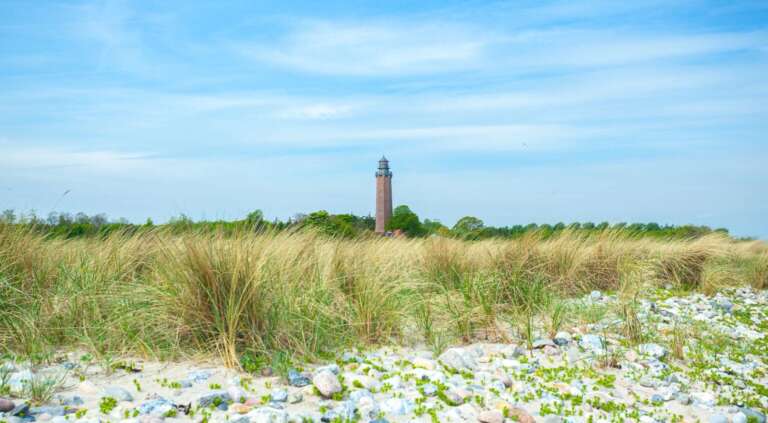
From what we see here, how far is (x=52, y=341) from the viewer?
4.44m

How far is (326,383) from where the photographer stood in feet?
11.5

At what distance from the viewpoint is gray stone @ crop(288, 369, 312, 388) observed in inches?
144

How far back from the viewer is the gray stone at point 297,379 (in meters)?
3.66

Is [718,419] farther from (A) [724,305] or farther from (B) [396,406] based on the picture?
(A) [724,305]

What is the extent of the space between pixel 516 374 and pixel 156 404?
7.64 ft

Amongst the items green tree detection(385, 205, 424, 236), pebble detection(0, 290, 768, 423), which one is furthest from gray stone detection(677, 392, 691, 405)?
green tree detection(385, 205, 424, 236)

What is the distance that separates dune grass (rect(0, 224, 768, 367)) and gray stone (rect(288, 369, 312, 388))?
15.0 inches

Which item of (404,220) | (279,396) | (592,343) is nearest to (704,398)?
(592,343)

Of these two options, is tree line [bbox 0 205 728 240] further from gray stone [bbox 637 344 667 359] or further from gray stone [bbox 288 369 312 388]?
gray stone [bbox 637 344 667 359]

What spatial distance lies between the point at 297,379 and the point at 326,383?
0.87 ft

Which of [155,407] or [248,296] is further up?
[248,296]

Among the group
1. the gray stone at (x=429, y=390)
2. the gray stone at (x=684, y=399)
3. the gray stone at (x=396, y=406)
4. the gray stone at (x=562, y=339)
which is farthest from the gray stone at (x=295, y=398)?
the gray stone at (x=684, y=399)

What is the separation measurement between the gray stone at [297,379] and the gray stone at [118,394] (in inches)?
35.0

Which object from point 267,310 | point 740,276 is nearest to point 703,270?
point 740,276
